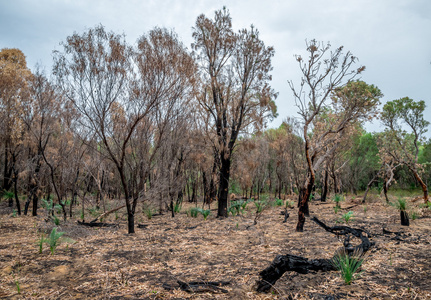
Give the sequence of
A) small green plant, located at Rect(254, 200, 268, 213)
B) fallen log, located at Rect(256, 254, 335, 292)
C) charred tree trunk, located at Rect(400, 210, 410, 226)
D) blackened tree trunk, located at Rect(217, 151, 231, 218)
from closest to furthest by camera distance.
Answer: fallen log, located at Rect(256, 254, 335, 292)
charred tree trunk, located at Rect(400, 210, 410, 226)
small green plant, located at Rect(254, 200, 268, 213)
blackened tree trunk, located at Rect(217, 151, 231, 218)

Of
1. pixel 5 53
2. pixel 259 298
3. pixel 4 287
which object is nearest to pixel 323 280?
pixel 259 298

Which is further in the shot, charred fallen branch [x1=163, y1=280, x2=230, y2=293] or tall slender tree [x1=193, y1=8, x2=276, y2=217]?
tall slender tree [x1=193, y1=8, x2=276, y2=217]

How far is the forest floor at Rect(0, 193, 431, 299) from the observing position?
421 cm

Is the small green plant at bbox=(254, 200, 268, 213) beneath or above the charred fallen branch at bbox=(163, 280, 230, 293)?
above

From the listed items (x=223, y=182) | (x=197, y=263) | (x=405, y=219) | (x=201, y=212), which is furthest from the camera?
(x=223, y=182)

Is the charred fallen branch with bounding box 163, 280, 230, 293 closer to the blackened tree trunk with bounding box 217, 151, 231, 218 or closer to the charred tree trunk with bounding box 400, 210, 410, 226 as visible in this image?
the charred tree trunk with bounding box 400, 210, 410, 226

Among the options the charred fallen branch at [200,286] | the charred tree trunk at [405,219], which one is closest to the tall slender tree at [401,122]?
the charred tree trunk at [405,219]

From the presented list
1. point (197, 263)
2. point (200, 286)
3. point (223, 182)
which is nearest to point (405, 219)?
point (223, 182)

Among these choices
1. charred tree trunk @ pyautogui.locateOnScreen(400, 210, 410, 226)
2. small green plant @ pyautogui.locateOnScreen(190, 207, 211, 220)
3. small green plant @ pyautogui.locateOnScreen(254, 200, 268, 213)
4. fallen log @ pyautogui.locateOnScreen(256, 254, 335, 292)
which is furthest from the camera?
small green plant @ pyautogui.locateOnScreen(254, 200, 268, 213)

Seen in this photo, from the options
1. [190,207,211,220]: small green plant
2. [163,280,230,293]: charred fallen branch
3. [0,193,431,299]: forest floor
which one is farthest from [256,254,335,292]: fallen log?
[190,207,211,220]: small green plant

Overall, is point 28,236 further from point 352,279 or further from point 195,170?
point 195,170

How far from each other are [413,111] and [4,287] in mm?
20048

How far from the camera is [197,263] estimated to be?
595 cm

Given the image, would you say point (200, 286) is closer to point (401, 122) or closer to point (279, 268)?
point (279, 268)
